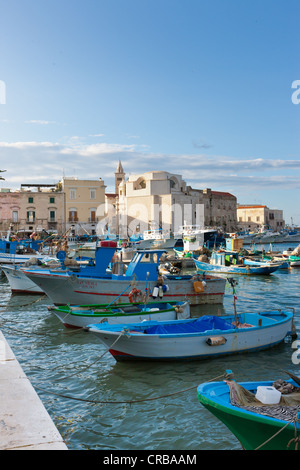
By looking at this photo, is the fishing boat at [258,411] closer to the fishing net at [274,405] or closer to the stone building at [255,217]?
the fishing net at [274,405]

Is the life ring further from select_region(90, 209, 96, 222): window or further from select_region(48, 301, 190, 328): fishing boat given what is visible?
select_region(90, 209, 96, 222): window

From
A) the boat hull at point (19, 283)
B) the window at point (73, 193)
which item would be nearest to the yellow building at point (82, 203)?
the window at point (73, 193)

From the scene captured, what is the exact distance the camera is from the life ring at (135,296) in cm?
1579

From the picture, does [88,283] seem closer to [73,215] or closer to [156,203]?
[73,215]

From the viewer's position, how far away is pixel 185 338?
1094 centimetres

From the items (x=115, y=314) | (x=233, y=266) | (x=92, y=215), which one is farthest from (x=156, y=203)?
(x=115, y=314)

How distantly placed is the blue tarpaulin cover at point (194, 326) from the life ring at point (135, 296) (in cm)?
402

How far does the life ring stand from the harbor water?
2.29 metres

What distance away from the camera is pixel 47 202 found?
221 feet

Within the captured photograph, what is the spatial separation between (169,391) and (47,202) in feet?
201

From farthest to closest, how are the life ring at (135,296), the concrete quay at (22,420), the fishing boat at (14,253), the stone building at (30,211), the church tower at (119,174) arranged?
1. the church tower at (119,174)
2. the stone building at (30,211)
3. the fishing boat at (14,253)
4. the life ring at (135,296)
5. the concrete quay at (22,420)

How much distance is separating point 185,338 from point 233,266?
2294cm
